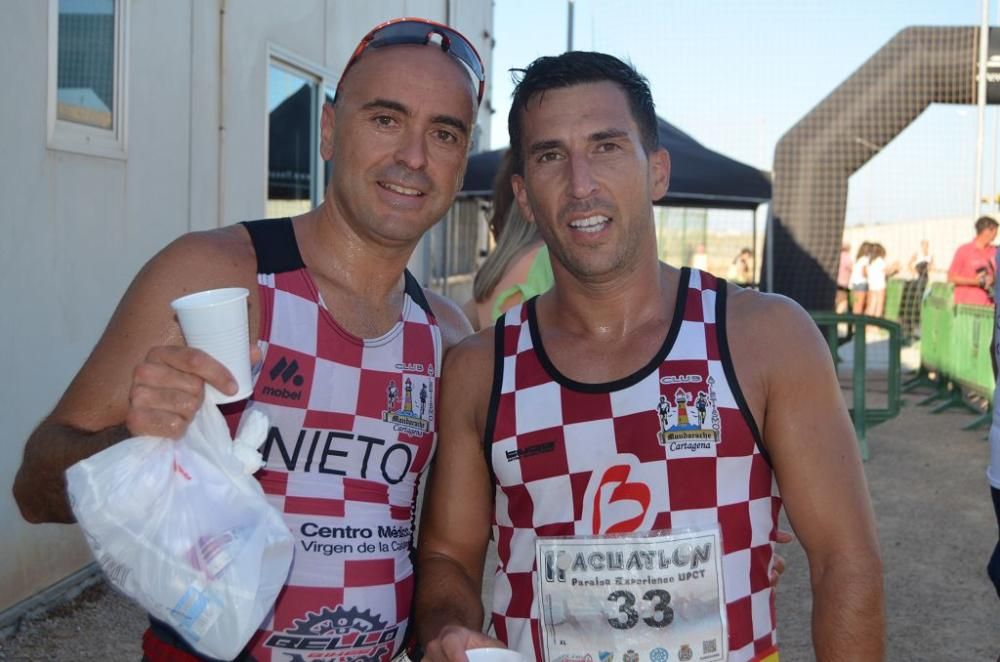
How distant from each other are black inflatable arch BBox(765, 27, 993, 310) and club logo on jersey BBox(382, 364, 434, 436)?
Result: 40.6 ft

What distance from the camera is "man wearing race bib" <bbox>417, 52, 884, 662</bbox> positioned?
198cm

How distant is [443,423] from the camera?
7.43 ft

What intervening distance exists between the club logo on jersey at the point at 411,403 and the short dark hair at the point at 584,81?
600 millimetres

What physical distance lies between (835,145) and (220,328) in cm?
1350

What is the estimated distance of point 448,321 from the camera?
8.21 feet

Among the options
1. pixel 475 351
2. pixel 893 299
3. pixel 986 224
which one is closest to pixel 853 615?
pixel 475 351

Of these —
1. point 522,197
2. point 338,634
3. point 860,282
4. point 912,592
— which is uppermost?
point 860,282

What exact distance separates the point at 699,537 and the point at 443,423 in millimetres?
631

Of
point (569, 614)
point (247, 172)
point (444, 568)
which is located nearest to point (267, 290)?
point (444, 568)

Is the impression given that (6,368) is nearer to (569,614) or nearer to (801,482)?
(569,614)

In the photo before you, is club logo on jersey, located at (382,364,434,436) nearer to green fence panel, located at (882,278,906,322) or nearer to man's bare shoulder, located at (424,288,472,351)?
man's bare shoulder, located at (424,288,472,351)

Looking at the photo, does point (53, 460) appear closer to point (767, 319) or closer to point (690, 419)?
point (690, 419)

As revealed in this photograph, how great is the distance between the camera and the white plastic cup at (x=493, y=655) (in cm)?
166

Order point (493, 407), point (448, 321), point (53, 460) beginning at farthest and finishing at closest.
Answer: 1. point (448, 321)
2. point (493, 407)
3. point (53, 460)
